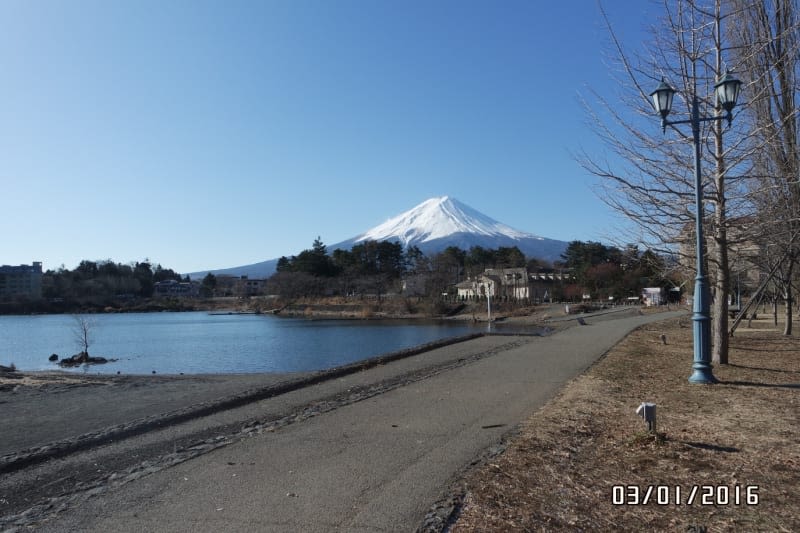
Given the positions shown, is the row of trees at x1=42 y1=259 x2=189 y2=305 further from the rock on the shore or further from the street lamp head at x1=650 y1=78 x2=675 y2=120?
the street lamp head at x1=650 y1=78 x2=675 y2=120

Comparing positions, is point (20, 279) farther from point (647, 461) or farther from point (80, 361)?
point (647, 461)

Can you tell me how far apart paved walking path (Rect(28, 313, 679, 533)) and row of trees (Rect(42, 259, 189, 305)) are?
421ft

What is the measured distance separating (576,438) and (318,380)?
6.40 meters

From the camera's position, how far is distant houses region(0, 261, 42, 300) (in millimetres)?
136875

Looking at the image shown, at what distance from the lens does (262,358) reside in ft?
91.6

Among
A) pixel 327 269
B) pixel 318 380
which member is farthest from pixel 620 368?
pixel 327 269

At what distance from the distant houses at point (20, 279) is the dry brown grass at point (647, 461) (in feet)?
490

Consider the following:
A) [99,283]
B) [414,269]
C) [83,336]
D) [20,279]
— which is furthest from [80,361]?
[20,279]

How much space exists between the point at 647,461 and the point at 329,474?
2.88m

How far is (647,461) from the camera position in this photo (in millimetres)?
5332

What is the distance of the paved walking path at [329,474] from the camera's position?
13.9 feet

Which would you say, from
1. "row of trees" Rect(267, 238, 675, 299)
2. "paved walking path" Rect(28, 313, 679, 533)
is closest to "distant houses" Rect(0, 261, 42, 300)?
"row of trees" Rect(267, 238, 675, 299)

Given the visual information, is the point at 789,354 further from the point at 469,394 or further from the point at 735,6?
the point at 469,394
